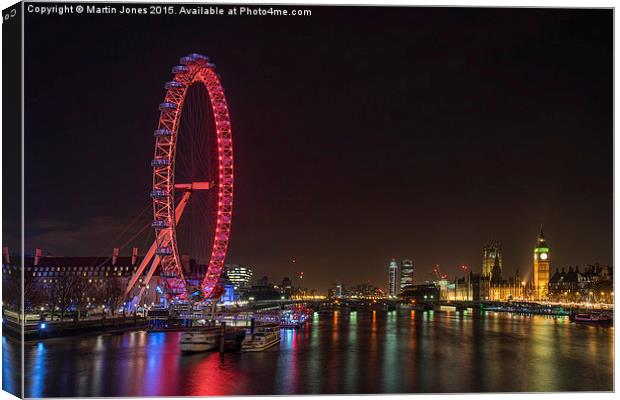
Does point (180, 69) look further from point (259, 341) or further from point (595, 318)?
point (595, 318)

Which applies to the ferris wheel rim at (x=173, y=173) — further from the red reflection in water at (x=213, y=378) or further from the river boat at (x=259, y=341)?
the red reflection in water at (x=213, y=378)

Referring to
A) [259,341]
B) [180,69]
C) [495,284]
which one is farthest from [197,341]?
[495,284]

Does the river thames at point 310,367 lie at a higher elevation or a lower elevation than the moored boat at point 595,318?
higher

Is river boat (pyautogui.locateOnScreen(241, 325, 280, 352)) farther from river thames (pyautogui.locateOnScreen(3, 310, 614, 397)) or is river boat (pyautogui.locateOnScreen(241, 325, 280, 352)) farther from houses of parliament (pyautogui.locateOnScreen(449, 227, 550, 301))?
houses of parliament (pyautogui.locateOnScreen(449, 227, 550, 301))

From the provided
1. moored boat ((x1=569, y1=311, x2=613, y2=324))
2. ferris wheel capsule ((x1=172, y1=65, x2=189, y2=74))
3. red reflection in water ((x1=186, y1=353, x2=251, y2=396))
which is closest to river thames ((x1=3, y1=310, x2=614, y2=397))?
red reflection in water ((x1=186, y1=353, x2=251, y2=396))

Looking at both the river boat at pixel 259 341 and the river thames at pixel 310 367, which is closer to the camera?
the river thames at pixel 310 367

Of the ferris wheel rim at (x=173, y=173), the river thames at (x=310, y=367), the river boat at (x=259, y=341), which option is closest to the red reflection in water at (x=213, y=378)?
the river thames at (x=310, y=367)

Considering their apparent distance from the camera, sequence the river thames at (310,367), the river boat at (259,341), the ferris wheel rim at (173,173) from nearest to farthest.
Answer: the river thames at (310,367) < the river boat at (259,341) < the ferris wheel rim at (173,173)

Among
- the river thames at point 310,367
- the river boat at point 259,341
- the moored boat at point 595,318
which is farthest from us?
the moored boat at point 595,318

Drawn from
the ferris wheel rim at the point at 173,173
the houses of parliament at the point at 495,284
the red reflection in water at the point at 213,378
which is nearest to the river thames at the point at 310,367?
the red reflection in water at the point at 213,378
